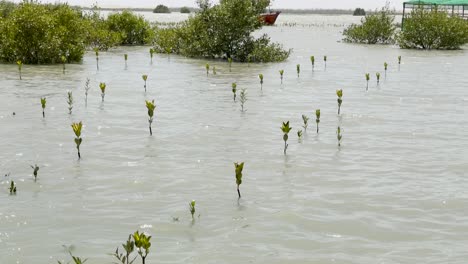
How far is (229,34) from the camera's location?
2795cm

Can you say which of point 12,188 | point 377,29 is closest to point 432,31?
point 377,29

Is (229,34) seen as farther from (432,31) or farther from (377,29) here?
(377,29)

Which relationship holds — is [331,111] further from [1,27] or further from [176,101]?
[1,27]

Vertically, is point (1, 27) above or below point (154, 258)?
above

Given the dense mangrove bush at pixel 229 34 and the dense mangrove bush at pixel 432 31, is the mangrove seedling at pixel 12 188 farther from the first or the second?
the dense mangrove bush at pixel 432 31

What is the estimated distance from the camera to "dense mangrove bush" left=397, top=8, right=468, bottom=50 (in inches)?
1508

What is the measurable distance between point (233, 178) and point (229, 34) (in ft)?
65.7

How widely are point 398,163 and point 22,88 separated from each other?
11484 millimetres

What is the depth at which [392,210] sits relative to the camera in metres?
7.22

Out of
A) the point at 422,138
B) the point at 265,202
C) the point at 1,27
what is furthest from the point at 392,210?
the point at 1,27

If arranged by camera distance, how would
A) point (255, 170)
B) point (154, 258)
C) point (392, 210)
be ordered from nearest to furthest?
point (154, 258)
point (392, 210)
point (255, 170)

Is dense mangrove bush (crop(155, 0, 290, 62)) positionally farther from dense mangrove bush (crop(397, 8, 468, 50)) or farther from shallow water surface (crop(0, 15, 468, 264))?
dense mangrove bush (crop(397, 8, 468, 50))

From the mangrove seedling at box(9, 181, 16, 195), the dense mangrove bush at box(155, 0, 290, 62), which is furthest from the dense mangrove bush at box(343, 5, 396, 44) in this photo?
the mangrove seedling at box(9, 181, 16, 195)

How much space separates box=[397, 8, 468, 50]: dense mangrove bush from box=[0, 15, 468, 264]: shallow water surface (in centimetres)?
2258
